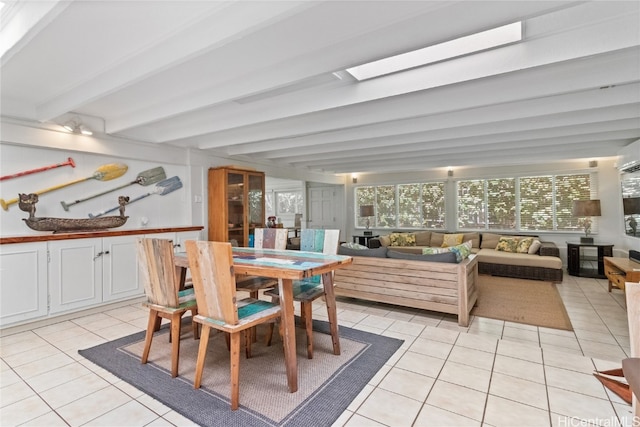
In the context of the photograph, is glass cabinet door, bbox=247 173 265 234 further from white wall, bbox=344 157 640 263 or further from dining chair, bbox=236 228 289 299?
white wall, bbox=344 157 640 263

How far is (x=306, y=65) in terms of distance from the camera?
2.27 m

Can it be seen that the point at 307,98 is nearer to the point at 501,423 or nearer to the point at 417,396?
the point at 417,396

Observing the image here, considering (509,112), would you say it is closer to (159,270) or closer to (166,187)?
(159,270)

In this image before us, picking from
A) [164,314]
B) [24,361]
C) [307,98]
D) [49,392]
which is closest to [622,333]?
[307,98]

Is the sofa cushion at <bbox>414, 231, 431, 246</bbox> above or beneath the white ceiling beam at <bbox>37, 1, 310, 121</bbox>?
beneath

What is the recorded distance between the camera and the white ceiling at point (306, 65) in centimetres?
174

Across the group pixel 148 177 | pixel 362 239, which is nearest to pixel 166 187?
pixel 148 177

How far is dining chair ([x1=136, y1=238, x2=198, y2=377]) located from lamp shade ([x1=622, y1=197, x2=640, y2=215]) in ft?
20.8

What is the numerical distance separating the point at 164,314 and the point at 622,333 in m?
4.34

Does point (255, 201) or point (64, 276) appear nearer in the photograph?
point (64, 276)

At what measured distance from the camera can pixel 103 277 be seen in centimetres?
388

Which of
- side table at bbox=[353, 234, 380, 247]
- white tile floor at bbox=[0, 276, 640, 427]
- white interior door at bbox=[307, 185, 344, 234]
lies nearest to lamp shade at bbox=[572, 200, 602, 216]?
white tile floor at bbox=[0, 276, 640, 427]

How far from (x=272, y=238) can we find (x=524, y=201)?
20.5ft

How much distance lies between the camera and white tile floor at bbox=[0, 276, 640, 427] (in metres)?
1.88
